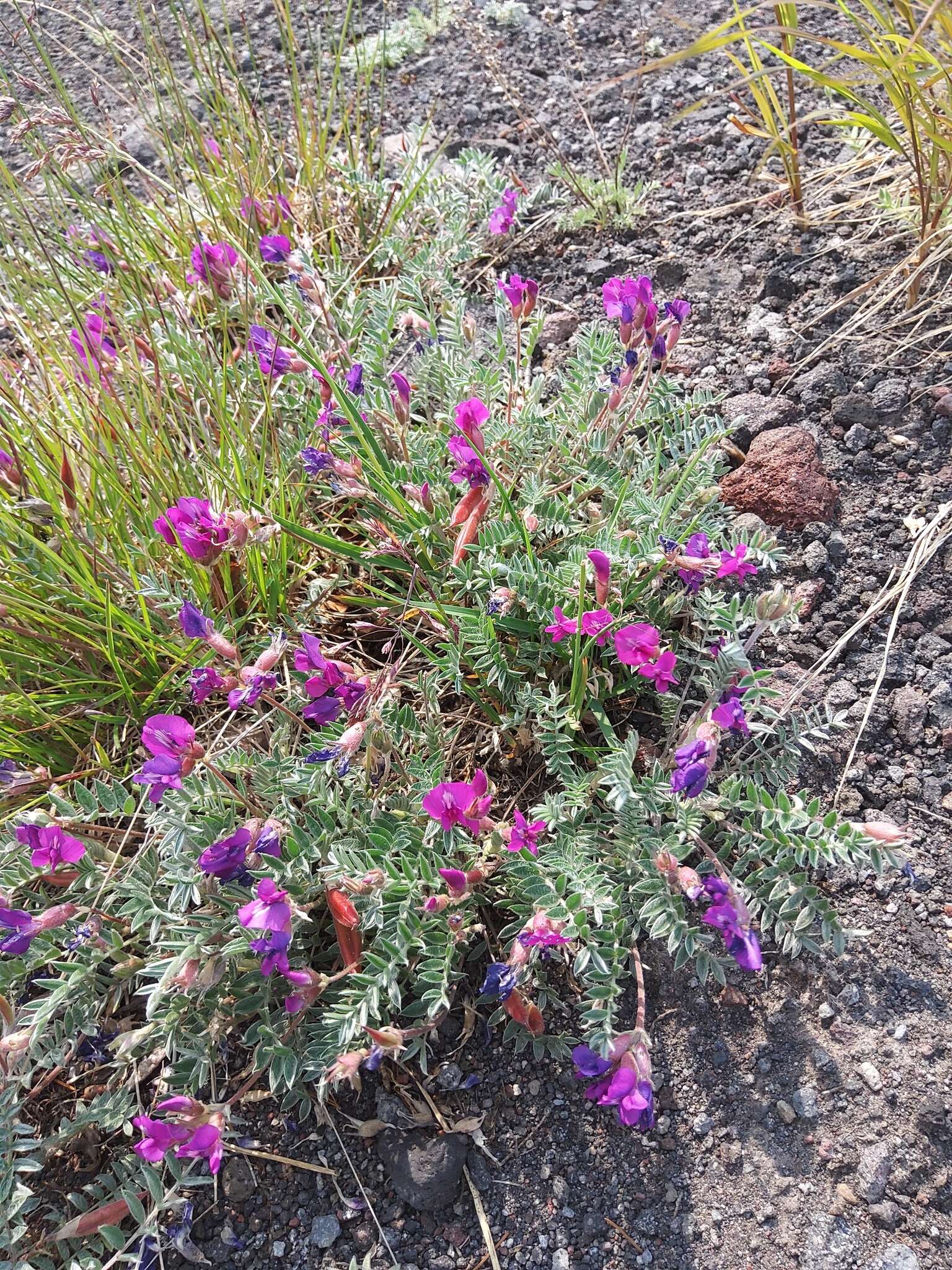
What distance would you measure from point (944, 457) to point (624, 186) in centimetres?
153

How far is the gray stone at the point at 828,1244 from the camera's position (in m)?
1.49

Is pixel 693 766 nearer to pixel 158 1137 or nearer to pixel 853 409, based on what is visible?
pixel 158 1137

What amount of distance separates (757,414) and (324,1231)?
1.97m

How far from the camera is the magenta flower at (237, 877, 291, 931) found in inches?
59.2

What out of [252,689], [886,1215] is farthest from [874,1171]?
[252,689]

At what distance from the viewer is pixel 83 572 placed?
2023mm

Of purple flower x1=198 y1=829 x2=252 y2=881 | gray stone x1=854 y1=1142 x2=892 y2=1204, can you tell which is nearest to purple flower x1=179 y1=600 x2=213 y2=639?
purple flower x1=198 y1=829 x2=252 y2=881

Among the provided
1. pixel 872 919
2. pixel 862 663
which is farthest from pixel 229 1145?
pixel 862 663

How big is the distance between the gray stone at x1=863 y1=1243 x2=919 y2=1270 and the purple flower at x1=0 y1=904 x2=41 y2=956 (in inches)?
57.0

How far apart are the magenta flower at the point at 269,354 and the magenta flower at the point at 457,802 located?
1.10 metres

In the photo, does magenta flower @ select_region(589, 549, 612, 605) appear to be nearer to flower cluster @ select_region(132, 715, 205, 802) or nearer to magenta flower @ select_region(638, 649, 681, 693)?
magenta flower @ select_region(638, 649, 681, 693)

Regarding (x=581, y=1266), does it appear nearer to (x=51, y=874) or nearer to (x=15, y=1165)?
(x=15, y=1165)

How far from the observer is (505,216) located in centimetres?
267

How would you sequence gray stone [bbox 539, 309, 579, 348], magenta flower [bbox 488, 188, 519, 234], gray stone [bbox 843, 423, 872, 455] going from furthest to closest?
1. gray stone [bbox 539, 309, 579, 348]
2. magenta flower [bbox 488, 188, 519, 234]
3. gray stone [bbox 843, 423, 872, 455]
